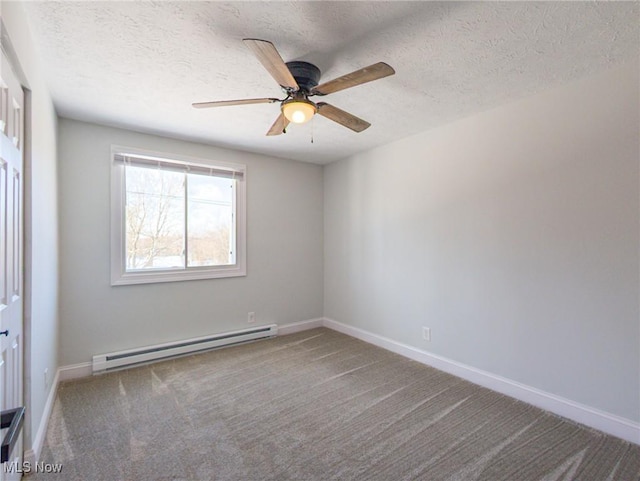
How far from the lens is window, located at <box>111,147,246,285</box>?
3.21 m

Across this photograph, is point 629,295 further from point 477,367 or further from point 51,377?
point 51,377

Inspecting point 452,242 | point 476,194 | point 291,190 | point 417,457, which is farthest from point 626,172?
point 291,190

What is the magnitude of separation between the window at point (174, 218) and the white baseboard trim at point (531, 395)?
223 centimetres

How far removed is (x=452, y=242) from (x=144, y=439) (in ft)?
9.56

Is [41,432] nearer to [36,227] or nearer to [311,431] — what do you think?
[36,227]

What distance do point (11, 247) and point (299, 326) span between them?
331 cm

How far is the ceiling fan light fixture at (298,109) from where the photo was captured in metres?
1.97

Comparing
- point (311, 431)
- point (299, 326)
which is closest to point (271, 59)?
point (311, 431)

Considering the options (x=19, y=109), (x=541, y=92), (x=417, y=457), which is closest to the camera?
(x=19, y=109)

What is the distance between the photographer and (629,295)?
2051mm

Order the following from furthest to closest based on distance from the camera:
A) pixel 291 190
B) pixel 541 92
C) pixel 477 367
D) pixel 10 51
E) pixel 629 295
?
pixel 291 190, pixel 477 367, pixel 541 92, pixel 629 295, pixel 10 51

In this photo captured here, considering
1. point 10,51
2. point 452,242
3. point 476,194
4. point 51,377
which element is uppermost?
point 10,51

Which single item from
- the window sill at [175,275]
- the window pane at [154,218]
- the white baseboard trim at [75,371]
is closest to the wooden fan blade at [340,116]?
the window pane at [154,218]

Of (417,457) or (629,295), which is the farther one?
(629,295)
